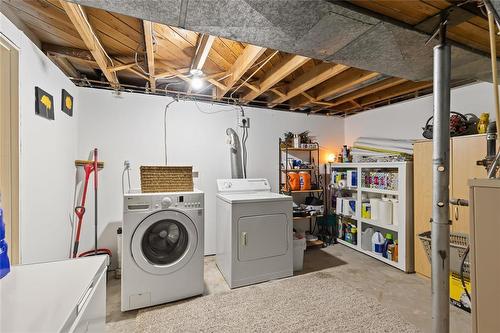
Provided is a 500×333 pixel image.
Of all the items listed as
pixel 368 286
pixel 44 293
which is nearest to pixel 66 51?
pixel 44 293

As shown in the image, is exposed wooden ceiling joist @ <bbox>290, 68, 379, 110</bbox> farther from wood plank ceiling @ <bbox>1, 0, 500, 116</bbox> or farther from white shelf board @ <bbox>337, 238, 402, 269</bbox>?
white shelf board @ <bbox>337, 238, 402, 269</bbox>

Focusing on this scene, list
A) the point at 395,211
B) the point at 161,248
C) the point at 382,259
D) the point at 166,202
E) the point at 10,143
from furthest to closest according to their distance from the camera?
the point at 382,259 < the point at 395,211 < the point at 161,248 < the point at 166,202 < the point at 10,143

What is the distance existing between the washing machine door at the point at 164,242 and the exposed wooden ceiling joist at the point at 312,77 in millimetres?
2090

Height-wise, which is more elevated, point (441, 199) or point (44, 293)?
point (441, 199)

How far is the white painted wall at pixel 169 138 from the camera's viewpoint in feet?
9.24

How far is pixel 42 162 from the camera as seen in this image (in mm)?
1840

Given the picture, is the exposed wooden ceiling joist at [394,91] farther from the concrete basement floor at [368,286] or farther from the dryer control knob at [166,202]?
the dryer control knob at [166,202]

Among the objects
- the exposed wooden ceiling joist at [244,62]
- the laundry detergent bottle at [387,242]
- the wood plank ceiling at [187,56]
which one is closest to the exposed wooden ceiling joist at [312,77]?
the wood plank ceiling at [187,56]

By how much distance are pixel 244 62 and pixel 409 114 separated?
2615 mm

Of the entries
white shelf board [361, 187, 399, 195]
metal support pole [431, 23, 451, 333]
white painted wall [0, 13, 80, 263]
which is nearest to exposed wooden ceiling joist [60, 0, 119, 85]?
white painted wall [0, 13, 80, 263]

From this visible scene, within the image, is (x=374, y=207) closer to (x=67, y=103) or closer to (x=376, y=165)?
(x=376, y=165)

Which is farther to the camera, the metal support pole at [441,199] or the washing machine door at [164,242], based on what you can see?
the washing machine door at [164,242]

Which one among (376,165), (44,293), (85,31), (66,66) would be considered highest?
(66,66)

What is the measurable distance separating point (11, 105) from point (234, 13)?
1.61 meters
